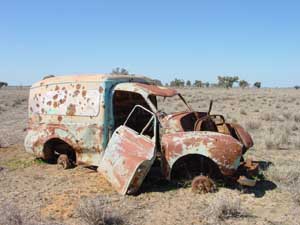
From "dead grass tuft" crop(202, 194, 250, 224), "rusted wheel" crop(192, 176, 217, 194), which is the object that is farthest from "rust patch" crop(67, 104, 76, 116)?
"dead grass tuft" crop(202, 194, 250, 224)

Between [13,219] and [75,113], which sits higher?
[75,113]

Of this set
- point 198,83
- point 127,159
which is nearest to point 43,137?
point 127,159

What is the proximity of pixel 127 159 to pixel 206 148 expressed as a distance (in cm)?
150

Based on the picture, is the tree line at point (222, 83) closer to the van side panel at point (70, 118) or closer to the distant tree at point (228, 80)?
the distant tree at point (228, 80)

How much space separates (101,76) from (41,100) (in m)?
1.91

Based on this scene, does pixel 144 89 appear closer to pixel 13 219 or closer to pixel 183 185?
pixel 183 185

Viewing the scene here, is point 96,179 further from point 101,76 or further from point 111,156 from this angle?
point 101,76

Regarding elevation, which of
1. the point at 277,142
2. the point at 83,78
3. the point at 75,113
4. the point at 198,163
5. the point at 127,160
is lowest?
the point at 277,142

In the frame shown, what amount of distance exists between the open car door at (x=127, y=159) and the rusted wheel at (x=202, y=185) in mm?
933

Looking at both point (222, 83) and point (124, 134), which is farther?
point (222, 83)

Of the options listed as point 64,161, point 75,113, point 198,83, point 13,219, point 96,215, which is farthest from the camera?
point 198,83

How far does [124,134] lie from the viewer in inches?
320

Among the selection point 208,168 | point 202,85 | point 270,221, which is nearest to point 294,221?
point 270,221

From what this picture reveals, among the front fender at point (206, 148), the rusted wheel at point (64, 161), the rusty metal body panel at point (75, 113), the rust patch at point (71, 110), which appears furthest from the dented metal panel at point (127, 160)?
the rusted wheel at point (64, 161)
